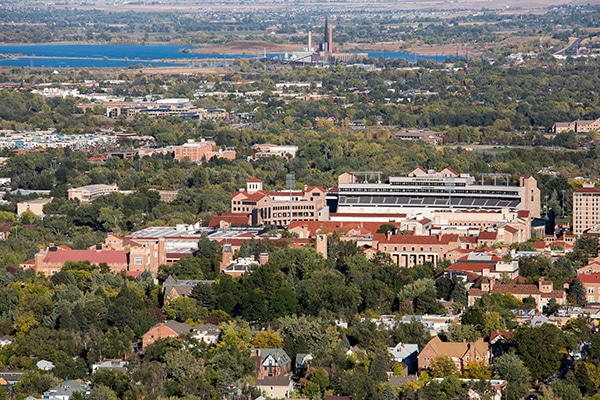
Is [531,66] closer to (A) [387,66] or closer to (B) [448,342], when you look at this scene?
(A) [387,66]

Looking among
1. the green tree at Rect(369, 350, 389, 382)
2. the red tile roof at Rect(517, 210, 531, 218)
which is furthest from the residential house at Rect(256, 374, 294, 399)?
the red tile roof at Rect(517, 210, 531, 218)

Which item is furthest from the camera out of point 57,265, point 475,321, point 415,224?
point 415,224

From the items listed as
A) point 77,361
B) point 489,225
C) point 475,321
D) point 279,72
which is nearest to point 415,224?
point 489,225

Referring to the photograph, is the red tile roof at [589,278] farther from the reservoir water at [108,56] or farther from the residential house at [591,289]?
the reservoir water at [108,56]

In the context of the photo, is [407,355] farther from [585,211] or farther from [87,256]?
[585,211]

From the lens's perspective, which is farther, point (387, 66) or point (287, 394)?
point (387, 66)

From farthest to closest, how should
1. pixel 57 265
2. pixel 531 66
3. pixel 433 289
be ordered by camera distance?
pixel 531 66 → pixel 57 265 → pixel 433 289

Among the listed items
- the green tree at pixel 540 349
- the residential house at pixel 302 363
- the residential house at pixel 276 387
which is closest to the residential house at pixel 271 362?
the residential house at pixel 302 363
